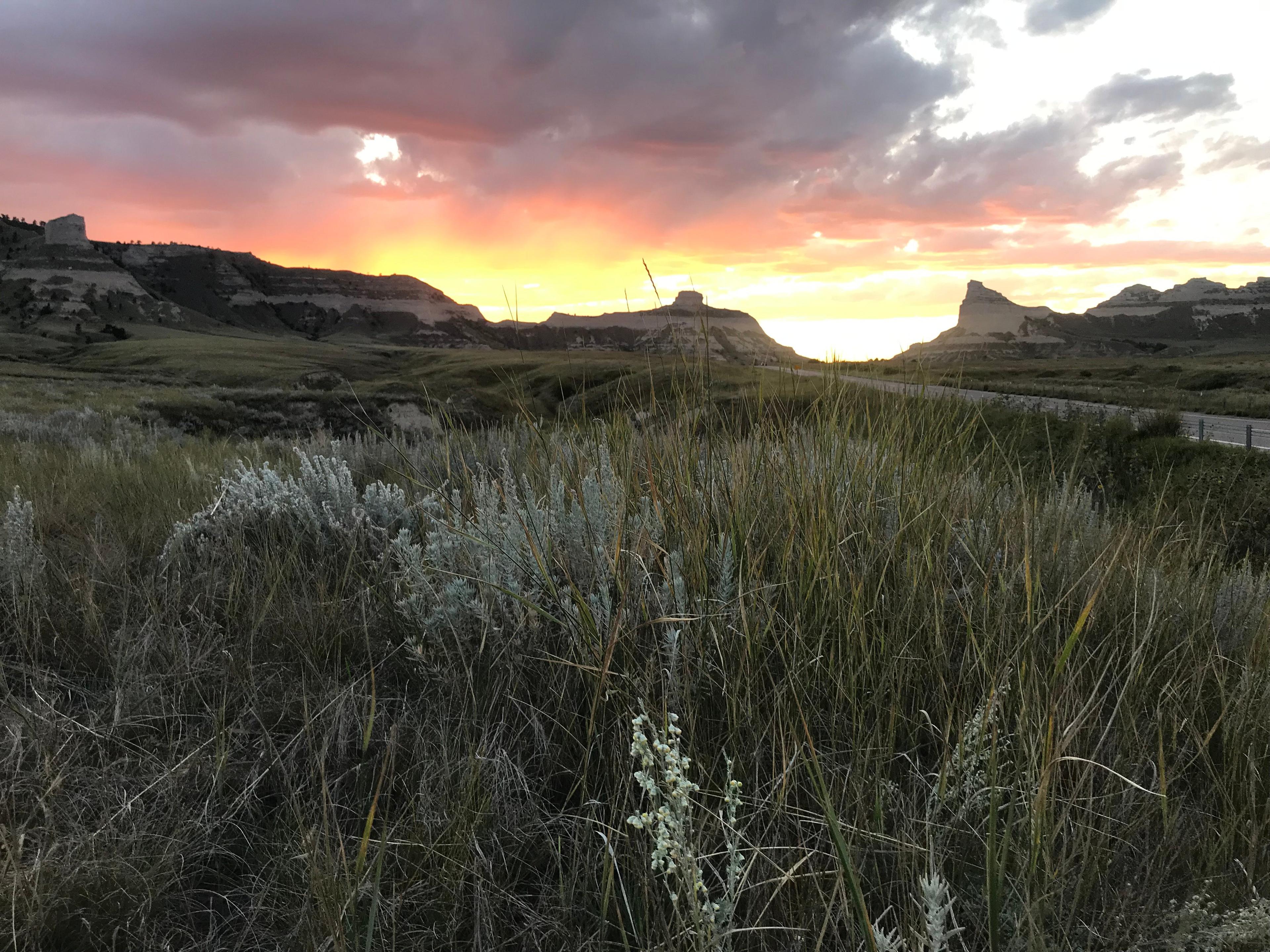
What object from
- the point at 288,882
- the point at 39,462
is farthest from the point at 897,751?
the point at 39,462

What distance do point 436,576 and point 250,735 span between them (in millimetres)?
760

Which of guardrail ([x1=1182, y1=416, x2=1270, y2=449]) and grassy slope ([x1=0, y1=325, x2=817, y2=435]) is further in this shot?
guardrail ([x1=1182, y1=416, x2=1270, y2=449])

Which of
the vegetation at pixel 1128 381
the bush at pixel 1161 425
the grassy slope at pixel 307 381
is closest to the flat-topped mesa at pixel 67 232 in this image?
the grassy slope at pixel 307 381

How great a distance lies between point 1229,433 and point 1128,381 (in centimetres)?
3091

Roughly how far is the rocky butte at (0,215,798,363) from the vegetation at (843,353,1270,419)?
843 mm

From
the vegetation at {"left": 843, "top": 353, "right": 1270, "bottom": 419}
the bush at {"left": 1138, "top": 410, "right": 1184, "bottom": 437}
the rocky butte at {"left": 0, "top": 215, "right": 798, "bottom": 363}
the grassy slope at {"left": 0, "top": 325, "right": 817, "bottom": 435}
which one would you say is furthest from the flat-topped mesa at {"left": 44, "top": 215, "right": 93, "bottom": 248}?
the bush at {"left": 1138, "top": 410, "right": 1184, "bottom": 437}

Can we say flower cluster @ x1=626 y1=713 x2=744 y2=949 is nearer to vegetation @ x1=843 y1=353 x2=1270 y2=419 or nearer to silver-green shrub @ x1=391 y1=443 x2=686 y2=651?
silver-green shrub @ x1=391 y1=443 x2=686 y2=651

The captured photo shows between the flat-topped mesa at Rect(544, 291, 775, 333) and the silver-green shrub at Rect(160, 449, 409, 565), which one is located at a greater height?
the flat-topped mesa at Rect(544, 291, 775, 333)

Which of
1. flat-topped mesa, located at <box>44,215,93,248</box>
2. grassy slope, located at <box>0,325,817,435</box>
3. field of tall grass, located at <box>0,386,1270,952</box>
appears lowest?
field of tall grass, located at <box>0,386,1270,952</box>

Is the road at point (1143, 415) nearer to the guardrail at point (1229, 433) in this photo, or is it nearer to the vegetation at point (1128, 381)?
the guardrail at point (1229, 433)

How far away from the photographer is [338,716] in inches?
71.5

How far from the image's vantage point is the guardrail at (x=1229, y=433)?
14.3m

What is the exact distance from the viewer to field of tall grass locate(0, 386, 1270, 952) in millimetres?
1301

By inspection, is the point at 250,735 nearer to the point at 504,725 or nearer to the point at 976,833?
the point at 504,725
